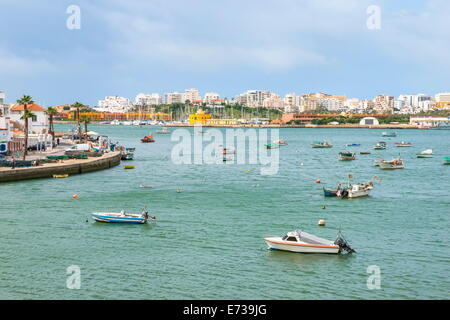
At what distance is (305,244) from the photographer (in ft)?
89.5

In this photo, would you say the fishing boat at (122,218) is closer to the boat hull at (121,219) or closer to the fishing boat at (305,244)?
the boat hull at (121,219)

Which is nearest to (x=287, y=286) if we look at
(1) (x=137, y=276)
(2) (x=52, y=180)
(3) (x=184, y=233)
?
(1) (x=137, y=276)

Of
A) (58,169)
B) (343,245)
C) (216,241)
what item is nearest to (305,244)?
(343,245)

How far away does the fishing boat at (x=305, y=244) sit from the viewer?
89.8ft

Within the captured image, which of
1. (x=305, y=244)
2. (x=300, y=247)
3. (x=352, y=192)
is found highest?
(x=352, y=192)

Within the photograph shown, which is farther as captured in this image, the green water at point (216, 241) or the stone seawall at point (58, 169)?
the stone seawall at point (58, 169)

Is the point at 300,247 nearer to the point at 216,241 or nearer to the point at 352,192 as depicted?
the point at 216,241

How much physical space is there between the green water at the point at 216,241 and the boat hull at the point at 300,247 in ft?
1.17

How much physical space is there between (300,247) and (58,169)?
34.6m

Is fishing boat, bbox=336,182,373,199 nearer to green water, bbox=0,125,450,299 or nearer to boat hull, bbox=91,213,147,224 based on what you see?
green water, bbox=0,125,450,299

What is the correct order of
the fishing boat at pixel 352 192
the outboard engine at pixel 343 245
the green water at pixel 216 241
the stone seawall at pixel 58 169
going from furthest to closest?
the stone seawall at pixel 58 169
the fishing boat at pixel 352 192
the outboard engine at pixel 343 245
the green water at pixel 216 241

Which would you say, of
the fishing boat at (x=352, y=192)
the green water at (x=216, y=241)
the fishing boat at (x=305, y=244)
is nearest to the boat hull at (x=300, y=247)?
the fishing boat at (x=305, y=244)

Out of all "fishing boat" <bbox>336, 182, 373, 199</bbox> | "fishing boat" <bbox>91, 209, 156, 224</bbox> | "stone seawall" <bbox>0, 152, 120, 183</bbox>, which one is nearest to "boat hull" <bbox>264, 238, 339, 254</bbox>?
A: "fishing boat" <bbox>91, 209, 156, 224</bbox>
